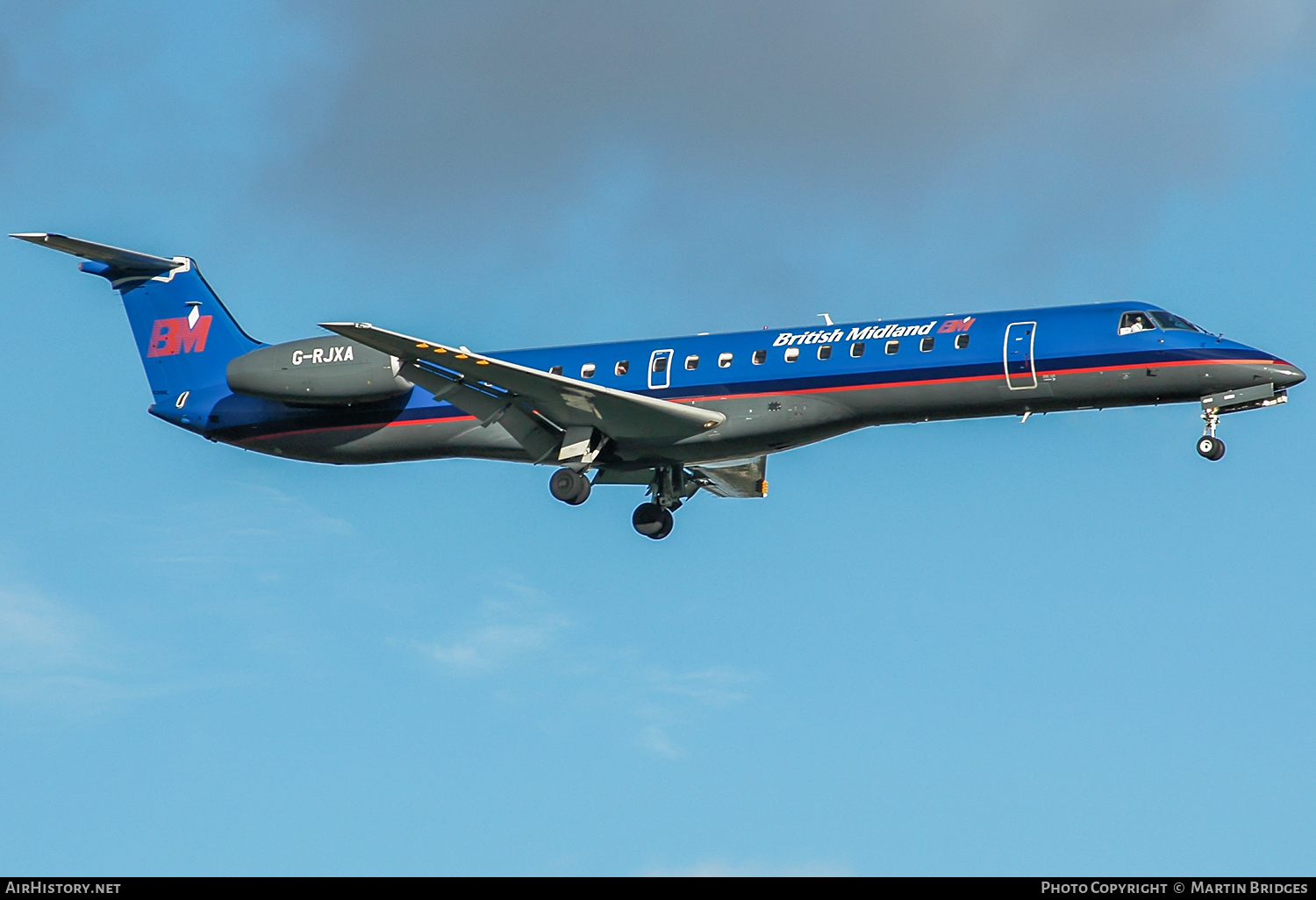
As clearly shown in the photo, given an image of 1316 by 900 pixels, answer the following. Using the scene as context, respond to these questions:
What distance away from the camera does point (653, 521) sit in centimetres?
3553

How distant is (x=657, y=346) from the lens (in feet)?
108

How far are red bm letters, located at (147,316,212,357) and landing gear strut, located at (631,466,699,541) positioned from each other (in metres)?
9.67

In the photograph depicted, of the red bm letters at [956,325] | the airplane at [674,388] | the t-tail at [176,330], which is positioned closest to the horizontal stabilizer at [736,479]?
the airplane at [674,388]

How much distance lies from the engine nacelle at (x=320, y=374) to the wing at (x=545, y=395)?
1298 millimetres

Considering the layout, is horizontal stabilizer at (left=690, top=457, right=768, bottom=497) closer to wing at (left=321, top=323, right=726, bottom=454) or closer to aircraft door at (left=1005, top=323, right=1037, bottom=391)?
wing at (left=321, top=323, right=726, bottom=454)

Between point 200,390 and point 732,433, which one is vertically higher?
point 200,390

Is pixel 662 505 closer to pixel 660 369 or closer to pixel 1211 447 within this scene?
pixel 660 369

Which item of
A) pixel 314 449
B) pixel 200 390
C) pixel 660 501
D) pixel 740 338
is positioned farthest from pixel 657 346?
pixel 200 390

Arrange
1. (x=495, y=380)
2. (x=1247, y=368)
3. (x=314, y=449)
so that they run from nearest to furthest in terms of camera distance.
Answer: (x=1247, y=368), (x=495, y=380), (x=314, y=449)

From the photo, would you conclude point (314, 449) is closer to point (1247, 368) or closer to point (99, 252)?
point (99, 252)

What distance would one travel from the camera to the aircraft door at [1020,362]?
3025cm

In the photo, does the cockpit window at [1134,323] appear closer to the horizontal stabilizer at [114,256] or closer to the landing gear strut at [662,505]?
the landing gear strut at [662,505]

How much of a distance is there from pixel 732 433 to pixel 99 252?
13.3m

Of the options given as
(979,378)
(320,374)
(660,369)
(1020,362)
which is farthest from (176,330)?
(1020,362)
